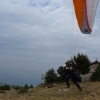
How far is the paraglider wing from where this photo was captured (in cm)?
995

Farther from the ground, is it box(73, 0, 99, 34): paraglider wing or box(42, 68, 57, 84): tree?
box(73, 0, 99, 34): paraglider wing

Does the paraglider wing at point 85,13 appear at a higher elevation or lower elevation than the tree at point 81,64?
higher

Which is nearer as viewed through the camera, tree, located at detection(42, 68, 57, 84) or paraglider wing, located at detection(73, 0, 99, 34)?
paraglider wing, located at detection(73, 0, 99, 34)

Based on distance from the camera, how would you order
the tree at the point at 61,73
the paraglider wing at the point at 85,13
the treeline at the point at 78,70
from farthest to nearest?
the tree at the point at 61,73, the treeline at the point at 78,70, the paraglider wing at the point at 85,13

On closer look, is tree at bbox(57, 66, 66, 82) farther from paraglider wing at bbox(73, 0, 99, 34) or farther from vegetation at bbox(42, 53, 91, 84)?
paraglider wing at bbox(73, 0, 99, 34)

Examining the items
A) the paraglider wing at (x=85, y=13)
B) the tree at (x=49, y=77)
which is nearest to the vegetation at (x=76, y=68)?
the tree at (x=49, y=77)

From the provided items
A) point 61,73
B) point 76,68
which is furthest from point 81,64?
point 61,73

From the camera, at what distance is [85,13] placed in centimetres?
1031

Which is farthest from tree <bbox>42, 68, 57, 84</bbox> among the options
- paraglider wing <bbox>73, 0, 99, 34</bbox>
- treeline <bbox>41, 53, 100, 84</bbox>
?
paraglider wing <bbox>73, 0, 99, 34</bbox>

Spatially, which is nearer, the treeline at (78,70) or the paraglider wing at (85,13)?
the paraglider wing at (85,13)

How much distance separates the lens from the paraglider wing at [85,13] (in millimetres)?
9953

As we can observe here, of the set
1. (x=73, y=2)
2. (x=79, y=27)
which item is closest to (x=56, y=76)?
(x=79, y=27)

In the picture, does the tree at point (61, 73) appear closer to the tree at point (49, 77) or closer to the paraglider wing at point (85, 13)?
the tree at point (49, 77)

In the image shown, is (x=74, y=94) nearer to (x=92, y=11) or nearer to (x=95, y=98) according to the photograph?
(x=95, y=98)
